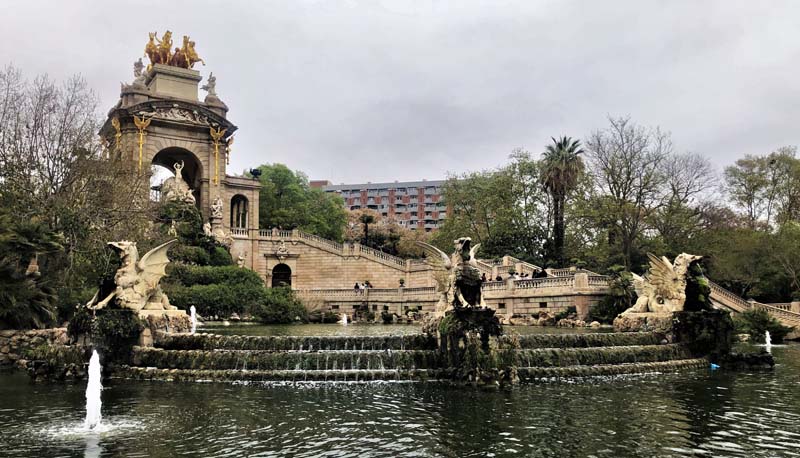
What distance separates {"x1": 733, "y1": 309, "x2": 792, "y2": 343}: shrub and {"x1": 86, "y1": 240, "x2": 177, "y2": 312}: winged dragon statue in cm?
2249

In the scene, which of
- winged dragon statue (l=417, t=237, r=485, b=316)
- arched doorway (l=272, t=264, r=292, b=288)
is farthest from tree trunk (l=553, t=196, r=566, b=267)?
winged dragon statue (l=417, t=237, r=485, b=316)

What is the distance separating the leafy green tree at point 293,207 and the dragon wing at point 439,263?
161ft

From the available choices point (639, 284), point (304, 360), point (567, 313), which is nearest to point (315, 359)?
point (304, 360)

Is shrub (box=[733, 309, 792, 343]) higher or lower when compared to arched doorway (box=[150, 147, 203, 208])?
lower

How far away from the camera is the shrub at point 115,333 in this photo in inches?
643

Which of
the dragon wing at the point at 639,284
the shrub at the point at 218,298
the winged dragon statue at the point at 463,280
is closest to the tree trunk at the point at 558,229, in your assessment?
the dragon wing at the point at 639,284

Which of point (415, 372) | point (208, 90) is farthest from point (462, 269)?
point (208, 90)

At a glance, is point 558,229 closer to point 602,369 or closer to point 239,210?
point 239,210

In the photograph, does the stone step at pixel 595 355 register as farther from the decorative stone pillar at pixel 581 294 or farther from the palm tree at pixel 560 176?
the palm tree at pixel 560 176

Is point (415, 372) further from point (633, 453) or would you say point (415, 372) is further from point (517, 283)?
point (517, 283)

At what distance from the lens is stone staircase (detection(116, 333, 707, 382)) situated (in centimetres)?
1526

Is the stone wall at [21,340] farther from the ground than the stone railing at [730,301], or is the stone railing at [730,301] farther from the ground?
the stone railing at [730,301]

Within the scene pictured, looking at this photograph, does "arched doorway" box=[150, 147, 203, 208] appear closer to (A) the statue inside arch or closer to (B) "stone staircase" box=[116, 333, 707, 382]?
(A) the statue inside arch

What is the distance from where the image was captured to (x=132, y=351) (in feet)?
54.4
